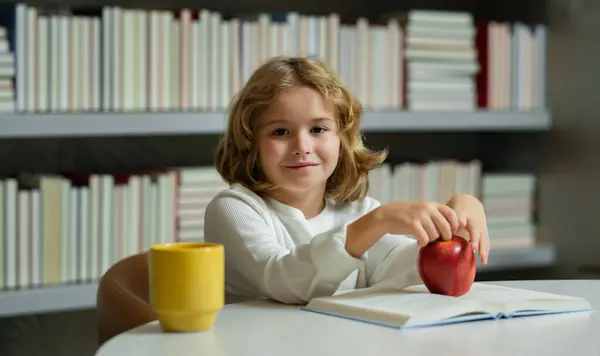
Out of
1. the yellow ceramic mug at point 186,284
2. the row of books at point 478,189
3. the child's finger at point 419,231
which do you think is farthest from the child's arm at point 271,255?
the row of books at point 478,189

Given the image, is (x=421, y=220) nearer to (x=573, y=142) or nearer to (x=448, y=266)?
(x=448, y=266)

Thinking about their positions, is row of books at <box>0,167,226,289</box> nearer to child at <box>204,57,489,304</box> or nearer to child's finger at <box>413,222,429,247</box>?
child at <box>204,57,489,304</box>

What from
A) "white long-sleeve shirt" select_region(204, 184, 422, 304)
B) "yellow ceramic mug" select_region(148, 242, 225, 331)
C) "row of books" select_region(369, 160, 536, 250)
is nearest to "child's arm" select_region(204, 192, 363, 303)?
"white long-sleeve shirt" select_region(204, 184, 422, 304)

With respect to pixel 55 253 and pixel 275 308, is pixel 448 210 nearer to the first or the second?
pixel 275 308

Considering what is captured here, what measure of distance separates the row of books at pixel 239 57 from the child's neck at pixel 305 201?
89cm

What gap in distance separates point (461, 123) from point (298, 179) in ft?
4.32

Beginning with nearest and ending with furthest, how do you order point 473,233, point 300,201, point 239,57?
1. point 473,233
2. point 300,201
3. point 239,57

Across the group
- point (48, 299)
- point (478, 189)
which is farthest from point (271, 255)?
point (478, 189)

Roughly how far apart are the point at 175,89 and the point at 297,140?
39.2 inches

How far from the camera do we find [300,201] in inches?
61.9

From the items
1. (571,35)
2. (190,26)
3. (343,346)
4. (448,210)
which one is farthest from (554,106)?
(343,346)

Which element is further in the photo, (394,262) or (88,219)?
(88,219)

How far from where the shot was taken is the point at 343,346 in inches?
38.5

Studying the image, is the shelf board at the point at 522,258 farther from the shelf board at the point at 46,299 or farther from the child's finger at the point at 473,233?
the child's finger at the point at 473,233
